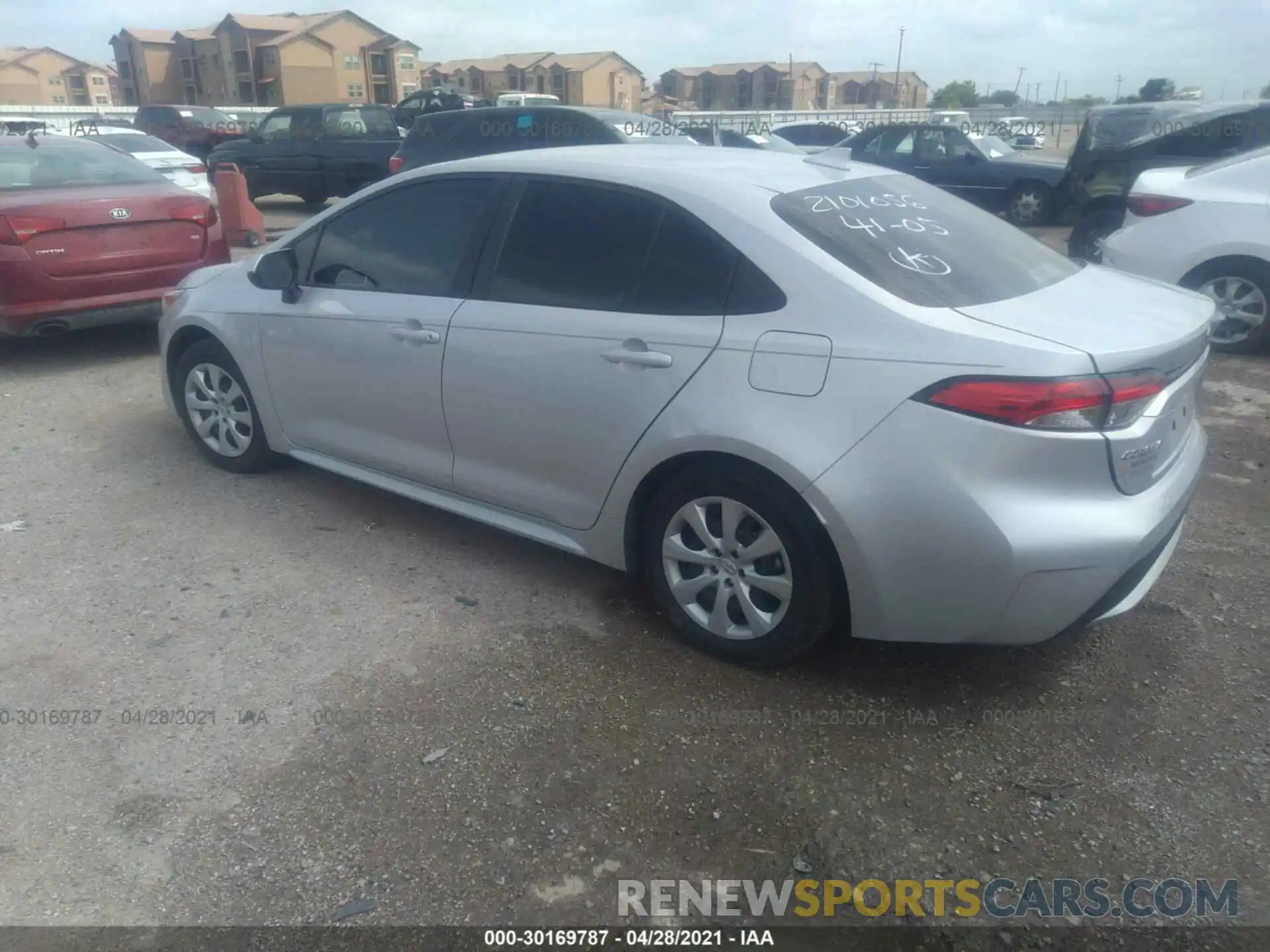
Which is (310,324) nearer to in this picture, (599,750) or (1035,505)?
(599,750)

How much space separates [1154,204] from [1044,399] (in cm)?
519

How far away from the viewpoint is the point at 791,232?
3.16m

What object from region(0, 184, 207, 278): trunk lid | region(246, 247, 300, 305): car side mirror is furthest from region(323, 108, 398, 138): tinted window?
region(246, 247, 300, 305): car side mirror

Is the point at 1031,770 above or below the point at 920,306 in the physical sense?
below

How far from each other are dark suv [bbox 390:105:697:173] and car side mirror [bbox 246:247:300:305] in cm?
815

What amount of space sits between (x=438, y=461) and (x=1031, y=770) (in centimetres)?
239

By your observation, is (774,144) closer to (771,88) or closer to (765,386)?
(765,386)

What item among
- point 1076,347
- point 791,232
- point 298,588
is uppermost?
point 791,232

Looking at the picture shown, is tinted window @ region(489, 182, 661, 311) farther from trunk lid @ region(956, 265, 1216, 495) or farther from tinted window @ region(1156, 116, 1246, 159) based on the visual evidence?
tinted window @ region(1156, 116, 1246, 159)

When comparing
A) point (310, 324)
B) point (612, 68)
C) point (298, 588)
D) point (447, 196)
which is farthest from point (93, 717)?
point (612, 68)

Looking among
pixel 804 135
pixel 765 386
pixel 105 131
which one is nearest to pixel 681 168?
pixel 765 386

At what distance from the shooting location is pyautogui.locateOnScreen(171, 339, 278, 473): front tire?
487cm

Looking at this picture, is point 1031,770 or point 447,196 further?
point 447,196

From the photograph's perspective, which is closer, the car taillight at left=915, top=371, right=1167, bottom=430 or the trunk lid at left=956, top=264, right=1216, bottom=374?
the car taillight at left=915, top=371, right=1167, bottom=430
